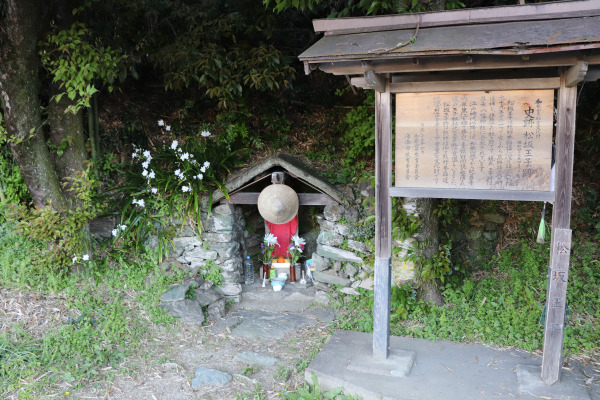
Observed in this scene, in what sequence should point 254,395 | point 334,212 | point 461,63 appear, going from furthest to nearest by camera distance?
point 334,212
point 254,395
point 461,63

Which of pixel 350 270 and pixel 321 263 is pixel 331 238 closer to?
pixel 321 263

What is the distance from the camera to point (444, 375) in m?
4.48

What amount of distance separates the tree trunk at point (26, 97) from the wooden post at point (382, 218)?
4444mm

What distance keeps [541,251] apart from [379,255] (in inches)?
116

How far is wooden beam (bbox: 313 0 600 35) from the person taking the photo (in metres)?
3.73

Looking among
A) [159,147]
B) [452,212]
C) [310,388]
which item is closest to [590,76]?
[452,212]

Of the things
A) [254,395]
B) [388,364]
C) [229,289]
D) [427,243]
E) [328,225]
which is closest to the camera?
[254,395]

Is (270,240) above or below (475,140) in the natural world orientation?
below

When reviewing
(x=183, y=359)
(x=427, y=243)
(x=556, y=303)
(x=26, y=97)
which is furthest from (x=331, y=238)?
(x=26, y=97)

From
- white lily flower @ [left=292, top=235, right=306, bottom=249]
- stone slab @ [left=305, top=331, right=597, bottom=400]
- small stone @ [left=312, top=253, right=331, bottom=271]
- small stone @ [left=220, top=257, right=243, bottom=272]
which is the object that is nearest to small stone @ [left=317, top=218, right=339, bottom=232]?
small stone @ [left=312, top=253, right=331, bottom=271]

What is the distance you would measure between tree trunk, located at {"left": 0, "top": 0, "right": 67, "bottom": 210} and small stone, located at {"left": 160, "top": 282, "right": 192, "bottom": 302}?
6.25 ft

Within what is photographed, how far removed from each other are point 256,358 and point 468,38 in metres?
3.84

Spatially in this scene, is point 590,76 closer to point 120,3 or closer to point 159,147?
point 159,147

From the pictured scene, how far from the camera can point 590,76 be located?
3.97 meters
